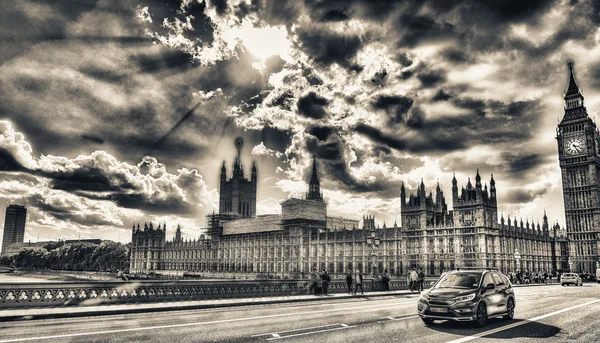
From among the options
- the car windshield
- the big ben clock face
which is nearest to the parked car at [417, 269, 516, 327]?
the car windshield

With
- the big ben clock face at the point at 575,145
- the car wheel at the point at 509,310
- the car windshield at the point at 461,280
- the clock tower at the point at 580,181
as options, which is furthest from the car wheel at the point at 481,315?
the big ben clock face at the point at 575,145

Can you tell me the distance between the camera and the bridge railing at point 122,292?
20953mm

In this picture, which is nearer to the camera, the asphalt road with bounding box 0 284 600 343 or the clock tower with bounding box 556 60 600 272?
the asphalt road with bounding box 0 284 600 343

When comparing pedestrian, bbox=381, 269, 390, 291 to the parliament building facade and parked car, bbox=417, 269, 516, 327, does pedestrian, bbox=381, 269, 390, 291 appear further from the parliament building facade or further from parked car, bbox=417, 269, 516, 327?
parked car, bbox=417, 269, 516, 327

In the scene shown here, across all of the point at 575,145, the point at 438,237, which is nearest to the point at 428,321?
the point at 438,237

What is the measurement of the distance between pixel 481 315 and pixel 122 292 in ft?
61.0

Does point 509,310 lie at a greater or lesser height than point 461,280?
lesser

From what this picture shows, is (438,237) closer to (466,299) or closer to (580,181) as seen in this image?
(580,181)

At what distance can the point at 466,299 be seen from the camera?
14.1 metres

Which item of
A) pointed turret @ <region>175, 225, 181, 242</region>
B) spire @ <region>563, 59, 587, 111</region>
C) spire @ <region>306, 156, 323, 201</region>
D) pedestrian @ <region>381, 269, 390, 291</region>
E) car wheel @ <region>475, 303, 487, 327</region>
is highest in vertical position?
spire @ <region>563, 59, 587, 111</region>

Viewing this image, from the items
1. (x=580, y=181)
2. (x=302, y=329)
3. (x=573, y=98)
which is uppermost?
(x=573, y=98)

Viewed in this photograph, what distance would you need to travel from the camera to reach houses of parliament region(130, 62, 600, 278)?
277 feet

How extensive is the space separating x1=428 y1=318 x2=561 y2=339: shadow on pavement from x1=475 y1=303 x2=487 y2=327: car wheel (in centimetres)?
18

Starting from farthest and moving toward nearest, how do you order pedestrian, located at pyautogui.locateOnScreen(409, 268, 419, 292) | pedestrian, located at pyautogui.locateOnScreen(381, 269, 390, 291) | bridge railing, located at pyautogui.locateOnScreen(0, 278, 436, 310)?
1. pedestrian, located at pyautogui.locateOnScreen(381, 269, 390, 291)
2. pedestrian, located at pyautogui.locateOnScreen(409, 268, 419, 292)
3. bridge railing, located at pyautogui.locateOnScreen(0, 278, 436, 310)
